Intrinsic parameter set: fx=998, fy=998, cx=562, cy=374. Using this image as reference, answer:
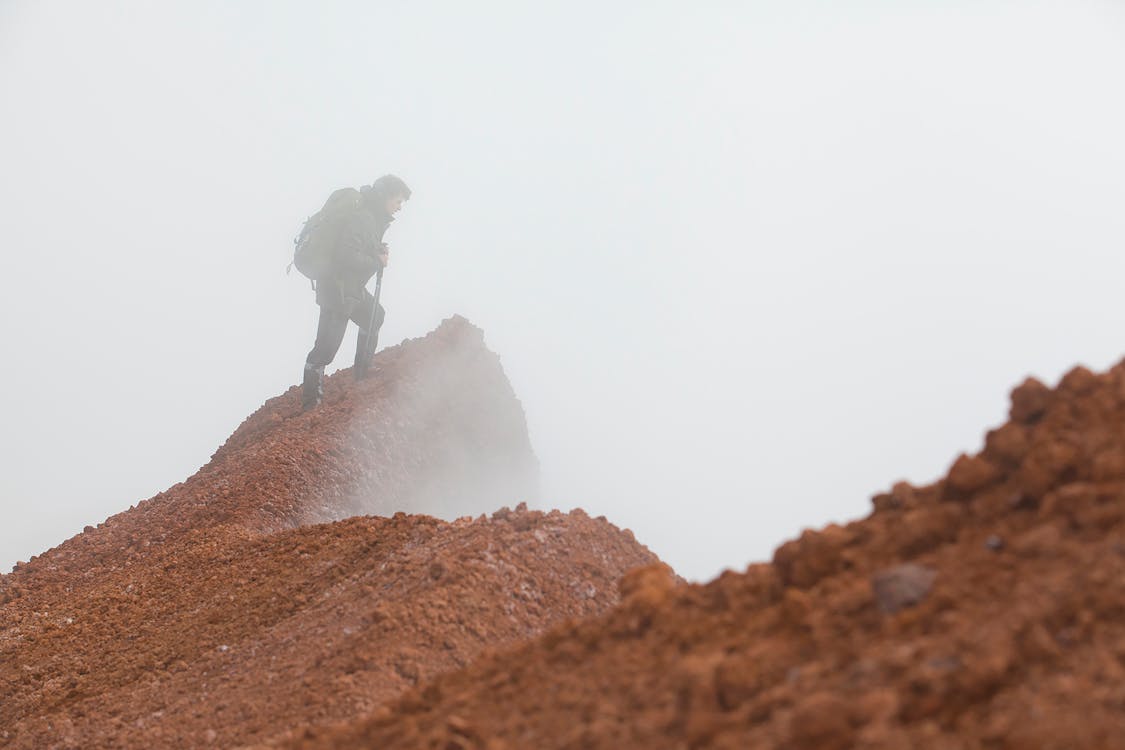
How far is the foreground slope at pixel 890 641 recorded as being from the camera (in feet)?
7.29

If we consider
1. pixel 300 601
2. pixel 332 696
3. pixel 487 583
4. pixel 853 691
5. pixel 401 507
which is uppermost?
pixel 401 507

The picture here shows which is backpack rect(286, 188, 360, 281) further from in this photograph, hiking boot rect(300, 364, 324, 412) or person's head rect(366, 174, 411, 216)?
hiking boot rect(300, 364, 324, 412)

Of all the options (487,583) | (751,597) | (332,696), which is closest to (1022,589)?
(751,597)

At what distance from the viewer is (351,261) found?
12.4 metres

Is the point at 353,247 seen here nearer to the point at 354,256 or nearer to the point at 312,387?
the point at 354,256

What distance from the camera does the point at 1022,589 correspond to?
250 centimetres

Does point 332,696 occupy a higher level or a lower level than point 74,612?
lower

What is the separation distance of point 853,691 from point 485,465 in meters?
14.7

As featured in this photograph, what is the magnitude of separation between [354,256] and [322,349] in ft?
4.38

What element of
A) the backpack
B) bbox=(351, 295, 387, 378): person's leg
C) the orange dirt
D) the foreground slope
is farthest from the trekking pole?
the foreground slope

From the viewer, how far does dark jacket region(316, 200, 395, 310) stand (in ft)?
40.4

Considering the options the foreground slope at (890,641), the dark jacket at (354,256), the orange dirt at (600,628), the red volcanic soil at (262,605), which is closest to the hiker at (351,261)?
the dark jacket at (354,256)

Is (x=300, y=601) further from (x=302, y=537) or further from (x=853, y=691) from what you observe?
(x=853, y=691)

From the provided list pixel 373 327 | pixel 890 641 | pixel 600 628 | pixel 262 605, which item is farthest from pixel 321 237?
pixel 890 641
